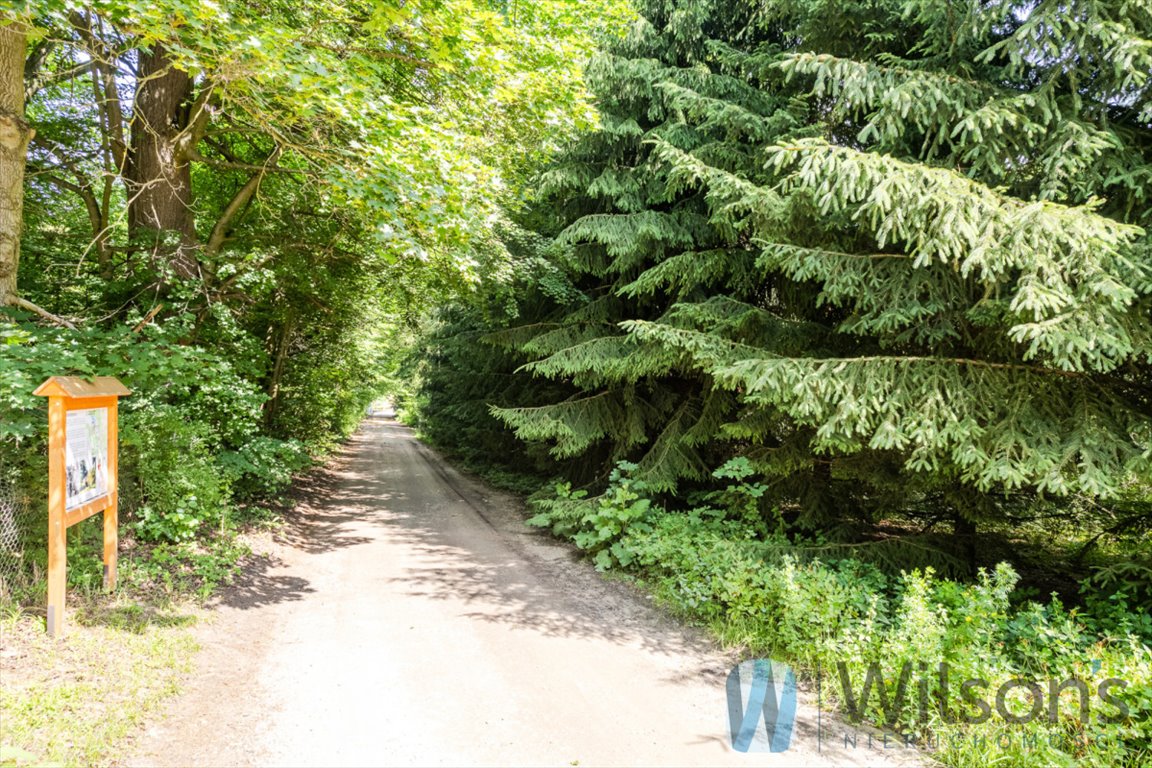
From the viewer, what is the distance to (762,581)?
18.4ft

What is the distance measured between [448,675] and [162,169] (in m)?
7.17

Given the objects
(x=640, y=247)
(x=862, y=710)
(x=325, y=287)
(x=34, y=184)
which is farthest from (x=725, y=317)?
(x=34, y=184)

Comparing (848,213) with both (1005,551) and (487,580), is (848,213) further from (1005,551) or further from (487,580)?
(487,580)

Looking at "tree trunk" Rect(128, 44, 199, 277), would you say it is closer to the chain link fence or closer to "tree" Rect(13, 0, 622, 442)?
"tree" Rect(13, 0, 622, 442)

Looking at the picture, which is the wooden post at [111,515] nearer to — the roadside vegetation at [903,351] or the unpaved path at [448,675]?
the unpaved path at [448,675]

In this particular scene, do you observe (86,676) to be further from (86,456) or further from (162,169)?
(162,169)

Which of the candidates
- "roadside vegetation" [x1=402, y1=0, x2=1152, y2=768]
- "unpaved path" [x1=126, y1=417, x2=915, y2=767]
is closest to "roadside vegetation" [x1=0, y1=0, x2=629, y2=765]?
"unpaved path" [x1=126, y1=417, x2=915, y2=767]

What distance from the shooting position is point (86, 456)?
484 cm

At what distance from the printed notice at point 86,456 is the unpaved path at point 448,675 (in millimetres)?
1571

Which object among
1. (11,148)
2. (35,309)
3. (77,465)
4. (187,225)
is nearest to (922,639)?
(77,465)

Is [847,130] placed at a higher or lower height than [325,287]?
higher

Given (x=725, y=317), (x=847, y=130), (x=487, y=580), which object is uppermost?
(x=847, y=130)

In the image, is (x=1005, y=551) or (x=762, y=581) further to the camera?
(x=1005, y=551)

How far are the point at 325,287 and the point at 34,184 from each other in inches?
158
